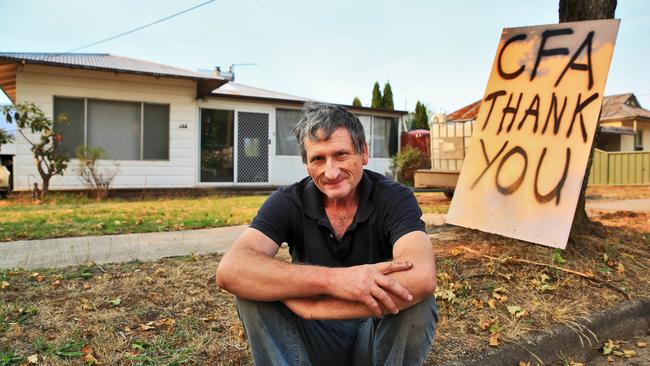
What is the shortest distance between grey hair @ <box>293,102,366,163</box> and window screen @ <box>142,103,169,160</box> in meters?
10.4

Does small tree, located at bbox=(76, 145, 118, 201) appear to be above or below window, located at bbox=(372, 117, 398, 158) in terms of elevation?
below

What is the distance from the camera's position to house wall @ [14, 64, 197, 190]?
1033cm

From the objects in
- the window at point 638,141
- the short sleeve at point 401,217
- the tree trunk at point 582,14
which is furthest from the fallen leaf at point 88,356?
the window at point 638,141

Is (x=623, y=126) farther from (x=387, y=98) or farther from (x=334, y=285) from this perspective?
(x=334, y=285)

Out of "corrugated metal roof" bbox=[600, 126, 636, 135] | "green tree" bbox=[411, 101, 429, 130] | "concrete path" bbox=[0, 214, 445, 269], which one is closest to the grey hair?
"concrete path" bbox=[0, 214, 445, 269]

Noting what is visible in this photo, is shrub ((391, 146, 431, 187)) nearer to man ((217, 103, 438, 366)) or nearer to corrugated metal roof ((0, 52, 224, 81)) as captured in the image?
corrugated metal roof ((0, 52, 224, 81))

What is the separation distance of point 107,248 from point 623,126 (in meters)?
27.3

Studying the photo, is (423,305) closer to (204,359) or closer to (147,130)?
(204,359)

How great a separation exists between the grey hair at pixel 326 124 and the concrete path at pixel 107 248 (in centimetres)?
271

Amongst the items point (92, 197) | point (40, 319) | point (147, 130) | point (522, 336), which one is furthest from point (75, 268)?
point (147, 130)

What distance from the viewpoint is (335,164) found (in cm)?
226

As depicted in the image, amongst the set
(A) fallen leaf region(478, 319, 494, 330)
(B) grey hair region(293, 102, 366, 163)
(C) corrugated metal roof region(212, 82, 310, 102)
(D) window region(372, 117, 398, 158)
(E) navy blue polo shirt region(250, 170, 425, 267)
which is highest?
(C) corrugated metal roof region(212, 82, 310, 102)

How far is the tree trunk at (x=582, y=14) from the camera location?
15.0ft

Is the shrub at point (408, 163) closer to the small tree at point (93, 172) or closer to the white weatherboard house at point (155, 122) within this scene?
the white weatherboard house at point (155, 122)
